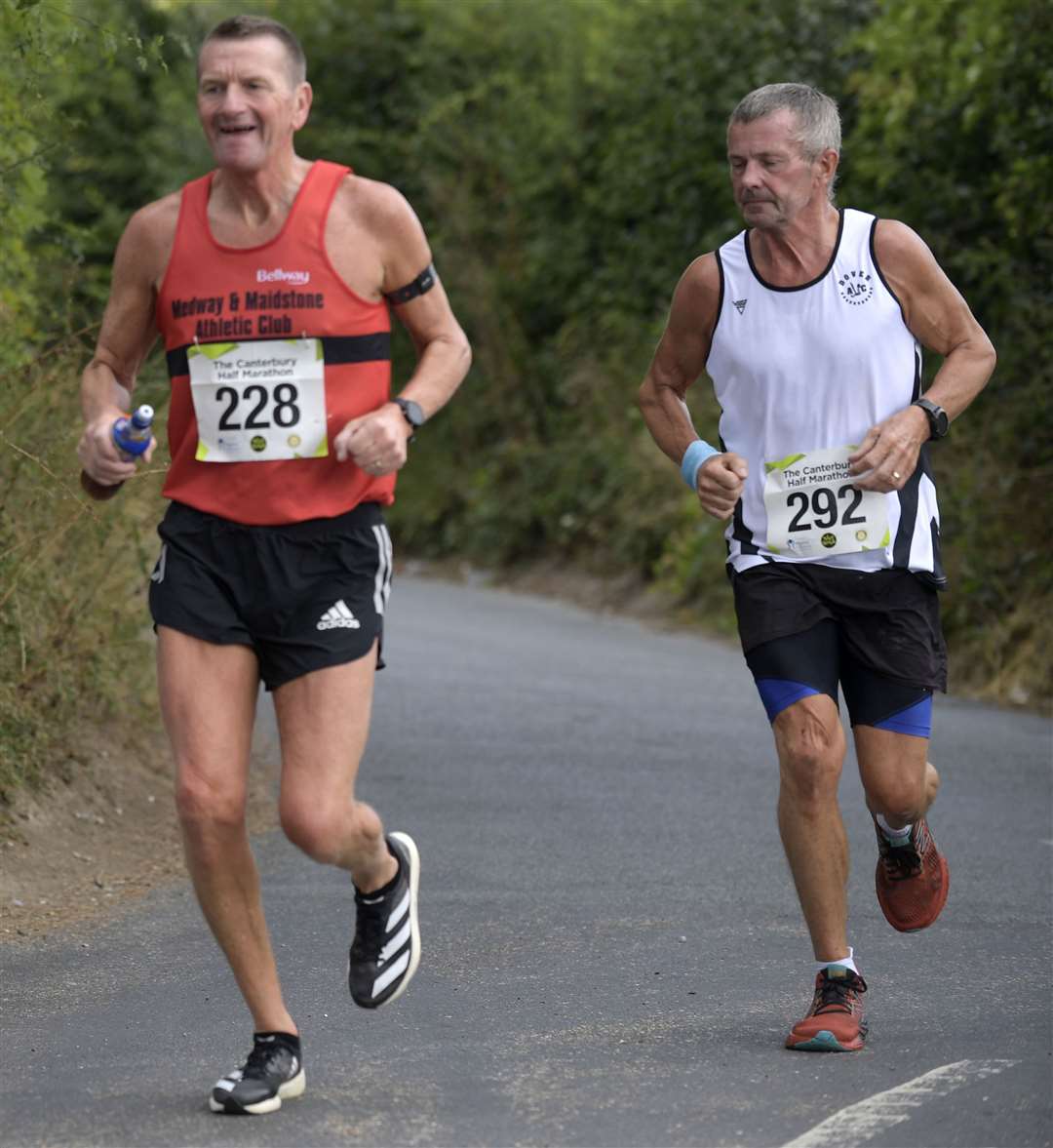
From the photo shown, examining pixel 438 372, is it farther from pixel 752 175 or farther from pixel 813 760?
pixel 813 760

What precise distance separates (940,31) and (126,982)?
37.7ft

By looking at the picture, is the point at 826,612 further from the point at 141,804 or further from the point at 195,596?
the point at 141,804

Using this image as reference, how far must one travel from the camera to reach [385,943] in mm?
4996

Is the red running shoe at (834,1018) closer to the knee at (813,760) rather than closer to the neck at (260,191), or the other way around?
the knee at (813,760)

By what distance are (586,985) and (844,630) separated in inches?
47.9

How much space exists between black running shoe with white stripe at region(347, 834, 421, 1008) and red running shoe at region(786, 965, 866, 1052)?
37.4 inches

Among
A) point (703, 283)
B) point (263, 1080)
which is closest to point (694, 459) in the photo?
point (703, 283)

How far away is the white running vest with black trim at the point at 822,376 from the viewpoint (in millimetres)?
5500

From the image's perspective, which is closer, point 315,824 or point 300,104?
point 315,824

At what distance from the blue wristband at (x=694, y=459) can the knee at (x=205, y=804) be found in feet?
4.96

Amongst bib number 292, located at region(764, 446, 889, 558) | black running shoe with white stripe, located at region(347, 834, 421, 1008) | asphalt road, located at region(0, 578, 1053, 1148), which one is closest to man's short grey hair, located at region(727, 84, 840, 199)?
bib number 292, located at region(764, 446, 889, 558)

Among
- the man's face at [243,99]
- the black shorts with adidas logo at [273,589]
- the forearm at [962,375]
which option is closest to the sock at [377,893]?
the black shorts with adidas logo at [273,589]

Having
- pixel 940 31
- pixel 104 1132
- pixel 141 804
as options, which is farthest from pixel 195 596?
pixel 940 31

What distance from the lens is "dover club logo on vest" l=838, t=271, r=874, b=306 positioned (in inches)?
217
